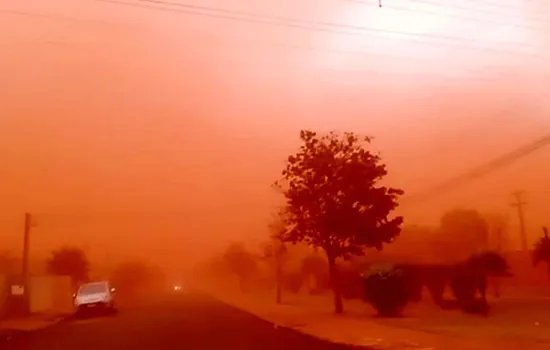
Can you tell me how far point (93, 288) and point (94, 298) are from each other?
1.79 meters

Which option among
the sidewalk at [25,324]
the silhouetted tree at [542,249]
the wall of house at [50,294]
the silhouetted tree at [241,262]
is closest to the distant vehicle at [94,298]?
the sidewalk at [25,324]

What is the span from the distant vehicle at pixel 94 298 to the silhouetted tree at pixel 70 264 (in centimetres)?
4040

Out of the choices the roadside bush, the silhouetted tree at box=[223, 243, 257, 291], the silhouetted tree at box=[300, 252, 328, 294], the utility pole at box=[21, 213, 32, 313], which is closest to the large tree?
the roadside bush

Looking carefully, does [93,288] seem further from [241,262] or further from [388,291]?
[241,262]

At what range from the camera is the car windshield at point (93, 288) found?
48.8 metres

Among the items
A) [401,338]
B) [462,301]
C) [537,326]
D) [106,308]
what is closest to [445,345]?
[401,338]

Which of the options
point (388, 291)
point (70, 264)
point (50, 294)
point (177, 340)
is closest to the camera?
point (177, 340)

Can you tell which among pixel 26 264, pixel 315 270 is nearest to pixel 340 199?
pixel 26 264

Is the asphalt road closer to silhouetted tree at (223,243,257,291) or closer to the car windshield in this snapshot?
the car windshield

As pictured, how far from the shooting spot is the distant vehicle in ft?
156

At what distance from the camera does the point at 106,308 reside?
49156 millimetres

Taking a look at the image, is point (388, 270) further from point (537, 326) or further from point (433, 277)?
point (537, 326)

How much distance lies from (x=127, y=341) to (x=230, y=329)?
6599 mm

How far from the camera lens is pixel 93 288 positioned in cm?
4972
